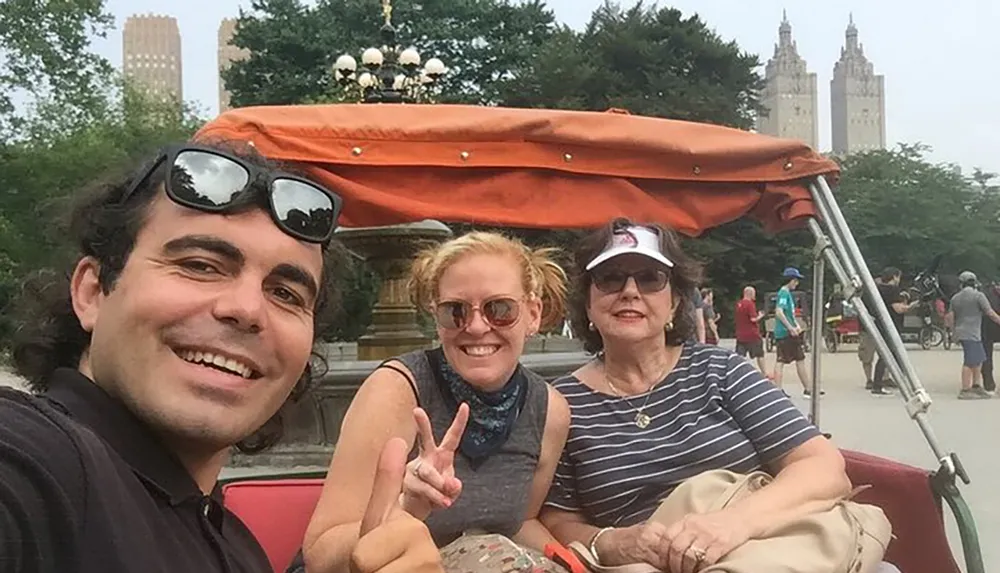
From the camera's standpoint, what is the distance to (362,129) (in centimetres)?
303

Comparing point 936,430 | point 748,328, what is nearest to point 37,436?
point 936,430

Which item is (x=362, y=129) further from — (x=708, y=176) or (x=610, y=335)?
(x=708, y=176)

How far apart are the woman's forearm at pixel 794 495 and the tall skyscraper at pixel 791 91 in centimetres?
10554

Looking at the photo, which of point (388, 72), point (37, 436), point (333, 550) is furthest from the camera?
point (388, 72)

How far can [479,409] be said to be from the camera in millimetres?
2699

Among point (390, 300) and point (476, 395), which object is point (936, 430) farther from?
point (476, 395)

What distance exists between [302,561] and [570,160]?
5.02 ft

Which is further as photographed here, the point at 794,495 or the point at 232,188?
the point at 794,495

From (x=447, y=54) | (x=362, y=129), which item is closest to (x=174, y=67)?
(x=447, y=54)

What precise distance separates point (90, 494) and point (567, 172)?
227 centimetres

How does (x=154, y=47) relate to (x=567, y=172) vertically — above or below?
above

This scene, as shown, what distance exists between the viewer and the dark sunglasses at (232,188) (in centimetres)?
163

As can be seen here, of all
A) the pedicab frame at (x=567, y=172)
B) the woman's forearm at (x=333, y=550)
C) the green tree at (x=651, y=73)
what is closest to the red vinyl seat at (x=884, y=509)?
the pedicab frame at (x=567, y=172)

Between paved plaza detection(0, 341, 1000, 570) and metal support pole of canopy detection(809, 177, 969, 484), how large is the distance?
209cm
